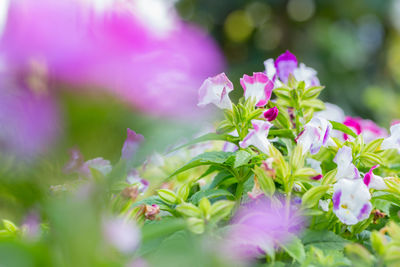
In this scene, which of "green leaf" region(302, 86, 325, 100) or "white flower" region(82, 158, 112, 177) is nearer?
"white flower" region(82, 158, 112, 177)

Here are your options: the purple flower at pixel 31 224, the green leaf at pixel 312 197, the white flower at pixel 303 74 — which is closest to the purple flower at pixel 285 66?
the white flower at pixel 303 74

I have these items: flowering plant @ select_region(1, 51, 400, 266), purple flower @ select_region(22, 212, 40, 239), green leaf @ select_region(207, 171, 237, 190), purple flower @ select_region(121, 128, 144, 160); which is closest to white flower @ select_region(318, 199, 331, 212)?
flowering plant @ select_region(1, 51, 400, 266)

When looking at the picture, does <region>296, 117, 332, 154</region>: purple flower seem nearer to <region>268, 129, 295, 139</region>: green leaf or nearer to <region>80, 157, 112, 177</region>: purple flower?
<region>268, 129, 295, 139</region>: green leaf

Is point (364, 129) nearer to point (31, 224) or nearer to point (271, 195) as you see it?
point (271, 195)

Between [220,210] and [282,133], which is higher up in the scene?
[282,133]

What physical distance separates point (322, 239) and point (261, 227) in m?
0.08

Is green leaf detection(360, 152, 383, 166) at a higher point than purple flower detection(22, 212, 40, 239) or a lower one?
lower

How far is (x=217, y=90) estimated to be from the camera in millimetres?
519

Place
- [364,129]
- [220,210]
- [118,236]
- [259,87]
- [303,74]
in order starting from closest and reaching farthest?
1. [118,236]
2. [220,210]
3. [259,87]
4. [303,74]
5. [364,129]

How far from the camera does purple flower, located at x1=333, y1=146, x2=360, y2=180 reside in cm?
48

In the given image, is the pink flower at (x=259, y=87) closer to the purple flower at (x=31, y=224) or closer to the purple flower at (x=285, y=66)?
the purple flower at (x=285, y=66)

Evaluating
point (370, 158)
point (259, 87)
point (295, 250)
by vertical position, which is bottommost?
point (295, 250)

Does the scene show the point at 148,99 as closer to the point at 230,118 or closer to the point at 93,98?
the point at 93,98

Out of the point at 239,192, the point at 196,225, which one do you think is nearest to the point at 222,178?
the point at 239,192
